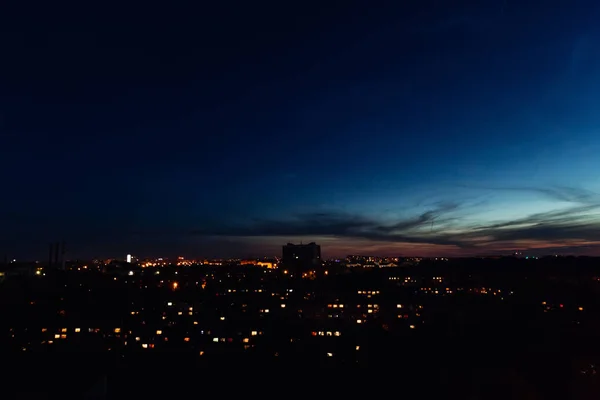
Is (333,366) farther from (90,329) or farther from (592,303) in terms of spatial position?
(592,303)

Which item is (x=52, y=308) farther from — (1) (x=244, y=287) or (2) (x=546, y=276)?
(2) (x=546, y=276)

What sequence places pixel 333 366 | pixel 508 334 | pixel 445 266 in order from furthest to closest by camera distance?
1. pixel 445 266
2. pixel 508 334
3. pixel 333 366

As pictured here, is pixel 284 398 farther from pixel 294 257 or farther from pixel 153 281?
pixel 294 257

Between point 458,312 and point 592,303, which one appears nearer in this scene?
point 458,312

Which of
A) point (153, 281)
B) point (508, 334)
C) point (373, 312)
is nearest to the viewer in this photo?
point (508, 334)

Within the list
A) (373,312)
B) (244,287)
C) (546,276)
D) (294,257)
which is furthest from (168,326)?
(294,257)

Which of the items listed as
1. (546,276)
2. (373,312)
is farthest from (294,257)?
(373,312)

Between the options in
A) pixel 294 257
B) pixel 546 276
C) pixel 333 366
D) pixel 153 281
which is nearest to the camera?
pixel 333 366

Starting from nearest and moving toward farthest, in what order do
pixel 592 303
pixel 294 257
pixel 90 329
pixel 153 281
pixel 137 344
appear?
pixel 137 344 → pixel 90 329 → pixel 592 303 → pixel 153 281 → pixel 294 257

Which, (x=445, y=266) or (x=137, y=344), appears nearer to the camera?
(x=137, y=344)
